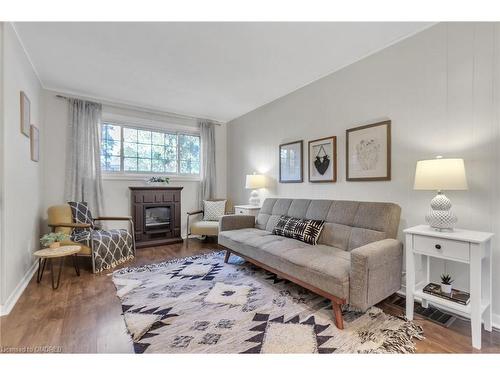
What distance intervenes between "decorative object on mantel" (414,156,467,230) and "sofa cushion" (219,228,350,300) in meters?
0.74

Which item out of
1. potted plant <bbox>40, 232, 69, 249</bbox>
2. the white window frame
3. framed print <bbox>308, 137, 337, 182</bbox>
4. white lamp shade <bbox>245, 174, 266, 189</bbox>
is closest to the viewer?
potted plant <bbox>40, 232, 69, 249</bbox>

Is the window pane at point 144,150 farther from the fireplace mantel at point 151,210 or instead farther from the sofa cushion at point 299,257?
the sofa cushion at point 299,257

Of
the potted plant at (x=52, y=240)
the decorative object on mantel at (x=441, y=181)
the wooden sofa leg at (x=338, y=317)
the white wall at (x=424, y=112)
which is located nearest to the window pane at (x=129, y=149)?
the potted plant at (x=52, y=240)

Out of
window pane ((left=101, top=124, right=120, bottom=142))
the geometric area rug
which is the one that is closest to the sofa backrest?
the geometric area rug

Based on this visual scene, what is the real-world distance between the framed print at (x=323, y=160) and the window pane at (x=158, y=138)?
287 centimetres

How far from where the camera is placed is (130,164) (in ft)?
13.9

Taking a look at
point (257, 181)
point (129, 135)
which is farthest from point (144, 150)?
point (257, 181)

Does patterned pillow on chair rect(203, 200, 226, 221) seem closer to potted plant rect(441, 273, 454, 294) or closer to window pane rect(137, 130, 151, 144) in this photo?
window pane rect(137, 130, 151, 144)

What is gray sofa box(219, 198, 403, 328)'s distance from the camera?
172cm

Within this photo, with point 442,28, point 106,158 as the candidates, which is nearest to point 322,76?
point 442,28

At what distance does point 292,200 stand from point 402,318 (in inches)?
→ 68.4

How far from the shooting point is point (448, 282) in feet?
5.76

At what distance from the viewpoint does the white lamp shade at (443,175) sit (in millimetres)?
1656

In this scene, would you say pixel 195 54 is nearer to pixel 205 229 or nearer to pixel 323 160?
pixel 323 160
